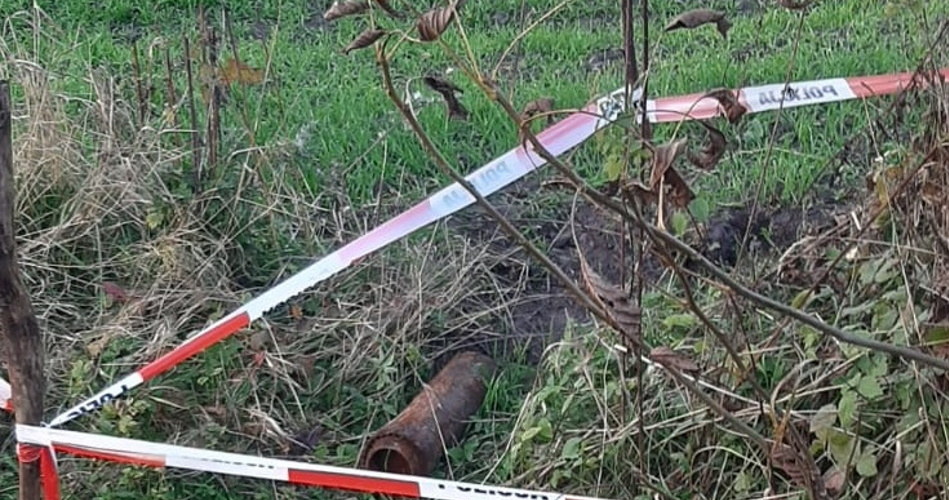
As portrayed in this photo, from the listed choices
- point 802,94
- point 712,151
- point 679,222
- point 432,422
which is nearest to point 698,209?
point 679,222

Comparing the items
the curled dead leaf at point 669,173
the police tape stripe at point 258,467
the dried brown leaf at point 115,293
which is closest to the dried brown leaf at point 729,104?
the curled dead leaf at point 669,173

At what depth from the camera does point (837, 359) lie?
9.79 feet

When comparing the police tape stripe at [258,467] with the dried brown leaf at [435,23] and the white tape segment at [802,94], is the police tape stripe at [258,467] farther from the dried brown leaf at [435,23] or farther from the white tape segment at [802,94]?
the white tape segment at [802,94]

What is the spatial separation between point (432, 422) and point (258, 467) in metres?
0.48

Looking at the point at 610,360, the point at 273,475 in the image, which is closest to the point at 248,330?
the point at 273,475

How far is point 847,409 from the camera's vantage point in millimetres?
2715

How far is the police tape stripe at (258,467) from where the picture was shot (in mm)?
3084

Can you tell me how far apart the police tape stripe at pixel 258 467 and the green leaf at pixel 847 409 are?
0.58m

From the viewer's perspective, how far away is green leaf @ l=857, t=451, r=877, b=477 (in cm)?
277

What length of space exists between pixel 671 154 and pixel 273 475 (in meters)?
1.59

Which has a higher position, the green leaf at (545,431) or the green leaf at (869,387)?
the green leaf at (869,387)

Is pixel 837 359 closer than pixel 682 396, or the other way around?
pixel 837 359

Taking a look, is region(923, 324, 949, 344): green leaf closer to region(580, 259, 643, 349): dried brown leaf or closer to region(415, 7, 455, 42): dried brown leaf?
region(580, 259, 643, 349): dried brown leaf

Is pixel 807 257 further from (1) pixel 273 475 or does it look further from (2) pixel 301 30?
(2) pixel 301 30
